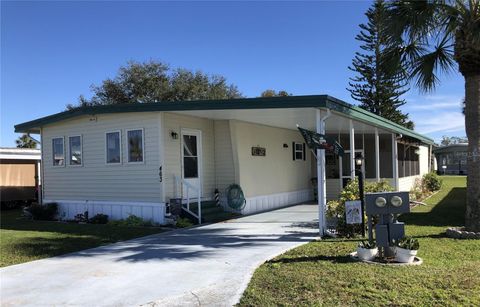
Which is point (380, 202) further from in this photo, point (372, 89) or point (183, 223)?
point (372, 89)

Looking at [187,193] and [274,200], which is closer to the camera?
[187,193]

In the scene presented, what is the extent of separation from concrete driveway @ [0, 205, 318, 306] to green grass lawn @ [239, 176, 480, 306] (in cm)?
39

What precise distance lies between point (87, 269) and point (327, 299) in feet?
12.8

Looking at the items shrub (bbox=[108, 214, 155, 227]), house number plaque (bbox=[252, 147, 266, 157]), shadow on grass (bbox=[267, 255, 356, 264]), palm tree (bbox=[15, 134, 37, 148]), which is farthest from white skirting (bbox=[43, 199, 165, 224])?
palm tree (bbox=[15, 134, 37, 148])

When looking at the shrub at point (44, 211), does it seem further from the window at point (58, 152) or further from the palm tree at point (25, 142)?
the palm tree at point (25, 142)

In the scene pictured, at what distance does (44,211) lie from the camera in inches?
578

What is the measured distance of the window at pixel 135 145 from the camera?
42.1ft

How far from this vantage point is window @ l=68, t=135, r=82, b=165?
14414mm

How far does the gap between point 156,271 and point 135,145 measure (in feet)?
21.2

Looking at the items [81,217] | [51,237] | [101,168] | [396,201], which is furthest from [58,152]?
[396,201]

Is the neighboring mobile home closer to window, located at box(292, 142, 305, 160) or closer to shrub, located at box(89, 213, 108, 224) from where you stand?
window, located at box(292, 142, 305, 160)

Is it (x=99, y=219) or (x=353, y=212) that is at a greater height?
(x=353, y=212)

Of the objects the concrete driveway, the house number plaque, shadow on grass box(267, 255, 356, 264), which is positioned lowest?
the concrete driveway

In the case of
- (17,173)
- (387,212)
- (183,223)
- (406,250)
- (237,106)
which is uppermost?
(237,106)
